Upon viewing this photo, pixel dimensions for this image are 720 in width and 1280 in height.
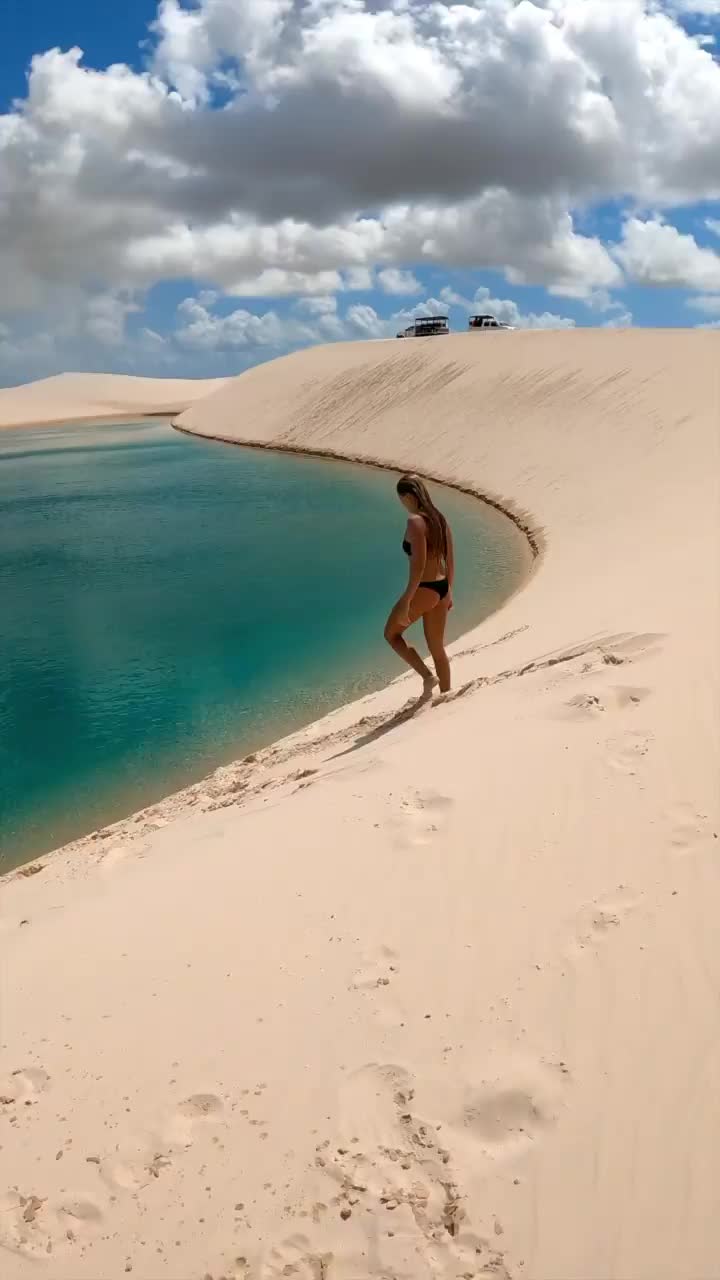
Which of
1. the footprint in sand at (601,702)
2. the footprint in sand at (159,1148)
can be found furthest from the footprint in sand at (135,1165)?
the footprint in sand at (601,702)

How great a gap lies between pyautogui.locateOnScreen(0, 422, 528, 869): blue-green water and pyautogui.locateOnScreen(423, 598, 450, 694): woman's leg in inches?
72.0

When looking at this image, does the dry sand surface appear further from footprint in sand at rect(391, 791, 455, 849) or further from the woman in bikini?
the woman in bikini

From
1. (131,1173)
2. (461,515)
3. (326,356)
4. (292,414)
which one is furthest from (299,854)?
(326,356)

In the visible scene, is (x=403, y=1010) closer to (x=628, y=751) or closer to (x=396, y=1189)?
(x=396, y=1189)

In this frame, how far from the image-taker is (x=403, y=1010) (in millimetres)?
2963

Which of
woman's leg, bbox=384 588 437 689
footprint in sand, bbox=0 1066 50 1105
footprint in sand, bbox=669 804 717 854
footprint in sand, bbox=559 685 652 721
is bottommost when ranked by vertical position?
footprint in sand, bbox=0 1066 50 1105

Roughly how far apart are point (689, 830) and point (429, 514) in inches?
117

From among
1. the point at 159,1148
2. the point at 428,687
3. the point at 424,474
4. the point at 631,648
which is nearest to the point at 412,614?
the point at 428,687

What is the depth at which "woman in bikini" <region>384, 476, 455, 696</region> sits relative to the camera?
19.3 feet

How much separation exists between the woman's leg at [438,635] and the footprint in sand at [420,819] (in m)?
1.98

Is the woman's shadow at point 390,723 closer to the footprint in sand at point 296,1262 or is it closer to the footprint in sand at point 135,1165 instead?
the footprint in sand at point 135,1165

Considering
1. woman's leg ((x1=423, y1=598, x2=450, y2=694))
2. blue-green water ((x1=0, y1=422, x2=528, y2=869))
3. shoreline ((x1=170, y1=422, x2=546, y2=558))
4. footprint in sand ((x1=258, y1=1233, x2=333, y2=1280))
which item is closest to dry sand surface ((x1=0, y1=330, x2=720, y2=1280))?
footprint in sand ((x1=258, y1=1233, x2=333, y2=1280))

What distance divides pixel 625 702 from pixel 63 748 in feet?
16.7

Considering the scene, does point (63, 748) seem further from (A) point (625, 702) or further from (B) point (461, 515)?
(B) point (461, 515)
